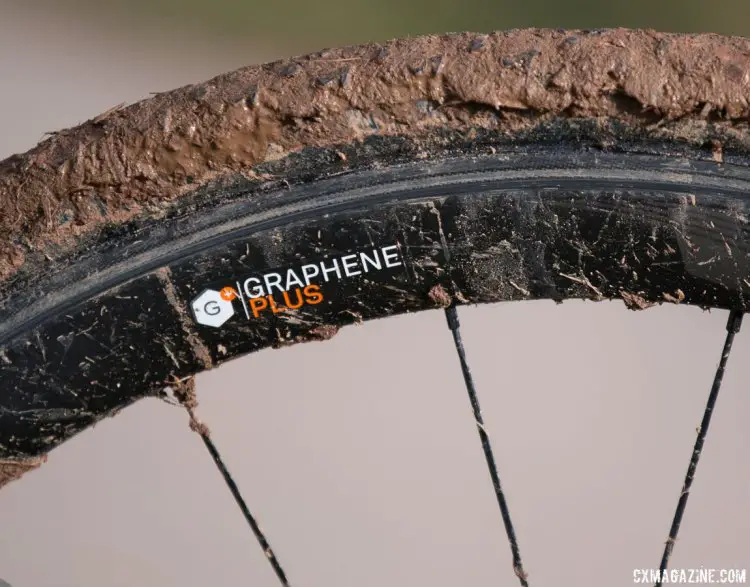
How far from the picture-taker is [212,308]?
0.28 m

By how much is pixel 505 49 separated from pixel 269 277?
9 cm

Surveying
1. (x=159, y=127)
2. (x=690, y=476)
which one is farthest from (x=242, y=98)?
(x=690, y=476)

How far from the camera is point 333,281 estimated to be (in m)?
0.28

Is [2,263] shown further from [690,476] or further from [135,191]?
[690,476]

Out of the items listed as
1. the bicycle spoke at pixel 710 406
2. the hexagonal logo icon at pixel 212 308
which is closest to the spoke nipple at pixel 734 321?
the bicycle spoke at pixel 710 406

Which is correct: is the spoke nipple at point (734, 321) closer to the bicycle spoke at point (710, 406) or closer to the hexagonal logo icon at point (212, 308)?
the bicycle spoke at point (710, 406)

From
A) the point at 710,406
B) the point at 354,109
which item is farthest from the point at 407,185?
the point at 710,406

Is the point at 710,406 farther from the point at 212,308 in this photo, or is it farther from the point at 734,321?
the point at 212,308

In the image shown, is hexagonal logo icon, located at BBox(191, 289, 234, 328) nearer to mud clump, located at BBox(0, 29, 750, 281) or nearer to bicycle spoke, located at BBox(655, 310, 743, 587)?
mud clump, located at BBox(0, 29, 750, 281)

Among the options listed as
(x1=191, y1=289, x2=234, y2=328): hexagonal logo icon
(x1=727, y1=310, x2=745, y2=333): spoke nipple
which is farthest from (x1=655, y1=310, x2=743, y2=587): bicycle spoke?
(x1=191, y1=289, x2=234, y2=328): hexagonal logo icon

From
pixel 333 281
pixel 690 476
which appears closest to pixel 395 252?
pixel 333 281

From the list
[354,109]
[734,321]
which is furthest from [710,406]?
[354,109]

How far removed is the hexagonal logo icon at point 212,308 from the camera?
0.28 meters

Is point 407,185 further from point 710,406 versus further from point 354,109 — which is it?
point 710,406
